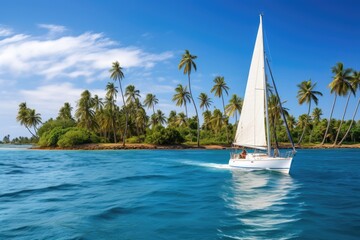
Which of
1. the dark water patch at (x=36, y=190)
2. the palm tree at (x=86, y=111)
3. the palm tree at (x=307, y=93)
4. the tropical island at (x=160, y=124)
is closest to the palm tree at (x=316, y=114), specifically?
the tropical island at (x=160, y=124)

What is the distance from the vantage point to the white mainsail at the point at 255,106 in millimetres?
29859

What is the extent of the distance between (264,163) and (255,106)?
223 inches

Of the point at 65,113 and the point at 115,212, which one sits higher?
the point at 65,113

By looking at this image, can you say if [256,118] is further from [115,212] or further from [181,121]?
[181,121]

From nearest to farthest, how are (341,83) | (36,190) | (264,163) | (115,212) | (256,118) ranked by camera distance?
(115,212) < (36,190) < (264,163) < (256,118) < (341,83)

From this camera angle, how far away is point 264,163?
28.3 m

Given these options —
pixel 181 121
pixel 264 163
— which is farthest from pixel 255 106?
pixel 181 121

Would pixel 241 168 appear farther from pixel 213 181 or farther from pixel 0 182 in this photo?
pixel 0 182

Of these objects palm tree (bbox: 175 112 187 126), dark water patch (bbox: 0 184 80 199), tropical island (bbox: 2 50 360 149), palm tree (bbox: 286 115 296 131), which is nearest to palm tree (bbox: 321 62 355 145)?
tropical island (bbox: 2 50 360 149)

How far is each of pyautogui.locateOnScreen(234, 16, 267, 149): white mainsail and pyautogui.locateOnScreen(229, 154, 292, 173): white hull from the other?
54.4 inches

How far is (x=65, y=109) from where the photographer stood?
415 feet

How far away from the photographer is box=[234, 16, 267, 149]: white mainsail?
29.9 m

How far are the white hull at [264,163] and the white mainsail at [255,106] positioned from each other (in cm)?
138

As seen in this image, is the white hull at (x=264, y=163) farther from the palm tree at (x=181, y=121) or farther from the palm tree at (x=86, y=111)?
the palm tree at (x=181, y=121)
